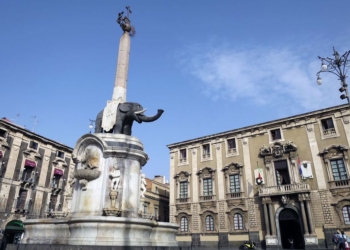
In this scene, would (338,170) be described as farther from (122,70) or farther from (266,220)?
(122,70)

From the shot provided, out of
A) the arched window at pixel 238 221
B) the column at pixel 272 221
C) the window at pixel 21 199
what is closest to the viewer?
the column at pixel 272 221

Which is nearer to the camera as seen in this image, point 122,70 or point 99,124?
point 99,124

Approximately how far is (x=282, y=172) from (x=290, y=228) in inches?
226

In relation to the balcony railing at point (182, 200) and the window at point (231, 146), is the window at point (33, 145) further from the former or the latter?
the window at point (231, 146)

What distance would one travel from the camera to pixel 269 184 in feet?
95.0

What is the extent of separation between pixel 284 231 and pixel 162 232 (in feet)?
70.7

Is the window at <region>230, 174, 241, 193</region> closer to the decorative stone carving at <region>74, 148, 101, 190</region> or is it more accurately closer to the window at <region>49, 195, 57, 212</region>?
the window at <region>49, 195, 57, 212</region>

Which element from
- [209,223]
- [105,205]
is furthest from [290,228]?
[105,205]

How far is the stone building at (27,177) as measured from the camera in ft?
95.6

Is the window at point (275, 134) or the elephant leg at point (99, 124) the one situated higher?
the window at point (275, 134)

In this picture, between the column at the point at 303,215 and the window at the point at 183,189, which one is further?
the window at the point at 183,189

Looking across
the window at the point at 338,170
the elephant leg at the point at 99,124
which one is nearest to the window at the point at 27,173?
the elephant leg at the point at 99,124

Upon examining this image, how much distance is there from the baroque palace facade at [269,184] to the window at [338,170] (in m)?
0.08

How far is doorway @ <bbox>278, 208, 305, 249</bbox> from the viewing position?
26.8 metres
